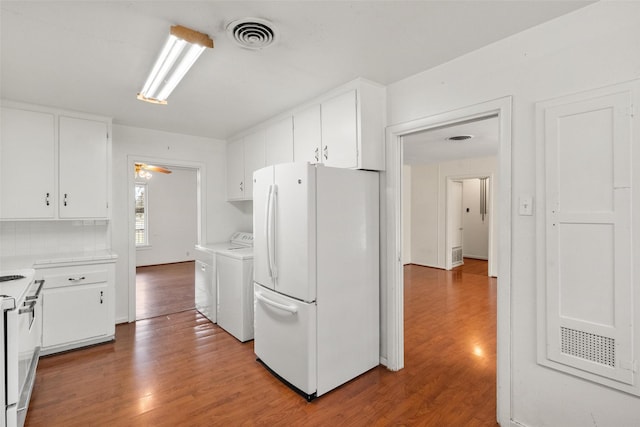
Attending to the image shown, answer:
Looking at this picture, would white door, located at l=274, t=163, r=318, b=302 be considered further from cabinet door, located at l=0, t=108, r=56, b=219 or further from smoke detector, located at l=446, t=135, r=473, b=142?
smoke detector, located at l=446, t=135, r=473, b=142

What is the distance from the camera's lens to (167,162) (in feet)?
13.6

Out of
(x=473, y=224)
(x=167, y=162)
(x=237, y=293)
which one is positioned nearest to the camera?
(x=237, y=293)

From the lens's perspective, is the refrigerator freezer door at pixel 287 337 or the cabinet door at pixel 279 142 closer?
the refrigerator freezer door at pixel 287 337

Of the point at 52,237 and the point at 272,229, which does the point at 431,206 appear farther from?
the point at 52,237

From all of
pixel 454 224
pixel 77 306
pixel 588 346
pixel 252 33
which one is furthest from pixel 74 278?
pixel 454 224

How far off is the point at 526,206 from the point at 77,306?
407cm

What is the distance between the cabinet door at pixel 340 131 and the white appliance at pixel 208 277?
1.93 m

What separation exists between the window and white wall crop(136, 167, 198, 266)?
7 centimetres

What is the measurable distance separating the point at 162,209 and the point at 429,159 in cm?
667

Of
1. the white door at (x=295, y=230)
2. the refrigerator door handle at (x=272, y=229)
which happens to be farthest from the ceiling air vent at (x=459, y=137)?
the refrigerator door handle at (x=272, y=229)

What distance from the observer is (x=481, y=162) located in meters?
6.14

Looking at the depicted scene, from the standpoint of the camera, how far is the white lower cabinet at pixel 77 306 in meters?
2.95

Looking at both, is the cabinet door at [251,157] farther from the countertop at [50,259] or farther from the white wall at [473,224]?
the white wall at [473,224]

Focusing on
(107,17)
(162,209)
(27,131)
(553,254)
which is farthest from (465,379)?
(162,209)
